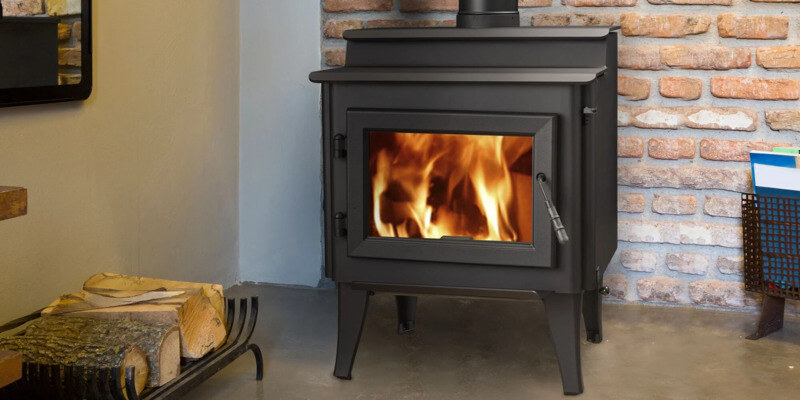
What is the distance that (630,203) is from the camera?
311 cm

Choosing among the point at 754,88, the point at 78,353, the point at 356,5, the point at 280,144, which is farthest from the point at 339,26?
the point at 78,353

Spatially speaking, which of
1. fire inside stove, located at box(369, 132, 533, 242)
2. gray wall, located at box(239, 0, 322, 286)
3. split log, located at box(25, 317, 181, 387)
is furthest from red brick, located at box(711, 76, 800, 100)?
split log, located at box(25, 317, 181, 387)

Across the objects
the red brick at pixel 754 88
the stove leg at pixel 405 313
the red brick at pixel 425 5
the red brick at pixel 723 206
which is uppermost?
the red brick at pixel 425 5

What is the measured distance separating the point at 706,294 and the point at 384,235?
3.99ft

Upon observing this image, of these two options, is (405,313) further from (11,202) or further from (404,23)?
(11,202)

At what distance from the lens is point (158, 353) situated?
2.06 meters

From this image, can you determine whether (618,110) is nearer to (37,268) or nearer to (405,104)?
(405,104)

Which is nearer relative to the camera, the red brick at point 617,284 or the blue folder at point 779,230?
the blue folder at point 779,230

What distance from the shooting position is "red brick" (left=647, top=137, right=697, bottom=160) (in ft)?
9.98

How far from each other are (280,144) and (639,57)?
46.5 inches

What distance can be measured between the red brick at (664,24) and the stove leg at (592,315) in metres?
0.84

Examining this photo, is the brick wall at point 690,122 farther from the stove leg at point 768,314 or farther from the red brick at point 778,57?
the stove leg at point 768,314

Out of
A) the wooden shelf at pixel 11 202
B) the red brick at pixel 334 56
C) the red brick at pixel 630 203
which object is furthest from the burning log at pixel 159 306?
the red brick at pixel 630 203

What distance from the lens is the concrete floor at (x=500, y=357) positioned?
7.82 feet
